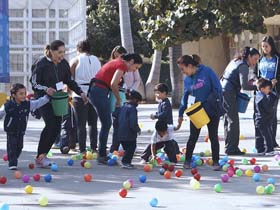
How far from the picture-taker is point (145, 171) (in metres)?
10.5

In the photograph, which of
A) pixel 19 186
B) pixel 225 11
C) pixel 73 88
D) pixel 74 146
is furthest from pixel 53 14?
pixel 19 186

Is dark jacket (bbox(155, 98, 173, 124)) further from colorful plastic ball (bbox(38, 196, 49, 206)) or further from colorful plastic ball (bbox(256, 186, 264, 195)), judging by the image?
colorful plastic ball (bbox(38, 196, 49, 206))

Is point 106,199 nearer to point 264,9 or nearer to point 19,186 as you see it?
point 19,186

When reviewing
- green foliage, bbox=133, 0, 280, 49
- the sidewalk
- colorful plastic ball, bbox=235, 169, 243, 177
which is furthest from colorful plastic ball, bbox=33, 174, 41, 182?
green foliage, bbox=133, 0, 280, 49

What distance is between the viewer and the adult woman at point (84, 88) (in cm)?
1230

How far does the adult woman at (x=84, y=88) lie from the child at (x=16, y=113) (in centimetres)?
178


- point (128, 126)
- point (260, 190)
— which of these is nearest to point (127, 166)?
point (128, 126)

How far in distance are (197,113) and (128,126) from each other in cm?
101

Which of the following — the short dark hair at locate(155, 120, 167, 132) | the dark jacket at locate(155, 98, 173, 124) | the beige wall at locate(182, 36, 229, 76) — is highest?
the beige wall at locate(182, 36, 229, 76)

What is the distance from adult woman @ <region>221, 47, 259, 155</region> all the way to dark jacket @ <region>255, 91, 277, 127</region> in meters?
0.27

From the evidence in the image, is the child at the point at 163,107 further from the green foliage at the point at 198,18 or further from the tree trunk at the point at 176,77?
the tree trunk at the point at 176,77

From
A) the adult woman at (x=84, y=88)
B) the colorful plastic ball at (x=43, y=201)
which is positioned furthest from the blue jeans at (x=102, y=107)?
A: the colorful plastic ball at (x=43, y=201)

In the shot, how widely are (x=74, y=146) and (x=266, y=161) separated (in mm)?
3315

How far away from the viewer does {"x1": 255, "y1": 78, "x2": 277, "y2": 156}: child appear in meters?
12.4
